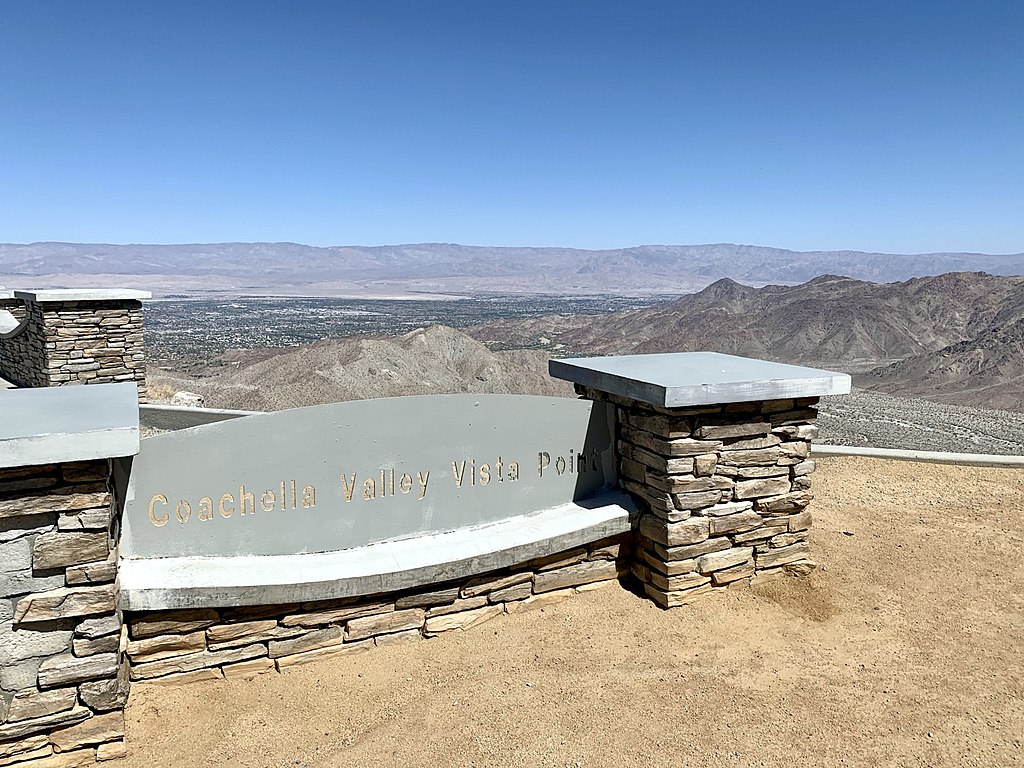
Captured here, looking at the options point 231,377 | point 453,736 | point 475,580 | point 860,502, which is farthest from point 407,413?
point 231,377

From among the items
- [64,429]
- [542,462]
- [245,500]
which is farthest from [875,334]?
[64,429]

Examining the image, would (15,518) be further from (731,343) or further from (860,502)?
(731,343)

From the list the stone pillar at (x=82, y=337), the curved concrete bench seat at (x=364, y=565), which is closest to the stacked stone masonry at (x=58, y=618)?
the curved concrete bench seat at (x=364, y=565)

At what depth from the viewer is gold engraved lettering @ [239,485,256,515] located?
13.4 ft

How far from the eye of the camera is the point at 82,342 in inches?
433

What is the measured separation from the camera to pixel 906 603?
5.05 m

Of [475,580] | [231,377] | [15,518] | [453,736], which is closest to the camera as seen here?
[15,518]

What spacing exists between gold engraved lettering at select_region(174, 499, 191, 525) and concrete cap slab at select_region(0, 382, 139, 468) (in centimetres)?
57

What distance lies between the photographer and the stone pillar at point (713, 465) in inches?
187

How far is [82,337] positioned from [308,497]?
28.1ft

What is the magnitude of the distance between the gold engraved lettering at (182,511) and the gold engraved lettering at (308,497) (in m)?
0.60

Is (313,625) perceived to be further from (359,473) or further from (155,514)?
(155,514)

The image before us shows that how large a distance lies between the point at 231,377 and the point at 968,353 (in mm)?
30130

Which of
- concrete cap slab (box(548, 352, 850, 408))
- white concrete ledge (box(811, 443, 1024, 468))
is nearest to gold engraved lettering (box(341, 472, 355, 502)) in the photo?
concrete cap slab (box(548, 352, 850, 408))
